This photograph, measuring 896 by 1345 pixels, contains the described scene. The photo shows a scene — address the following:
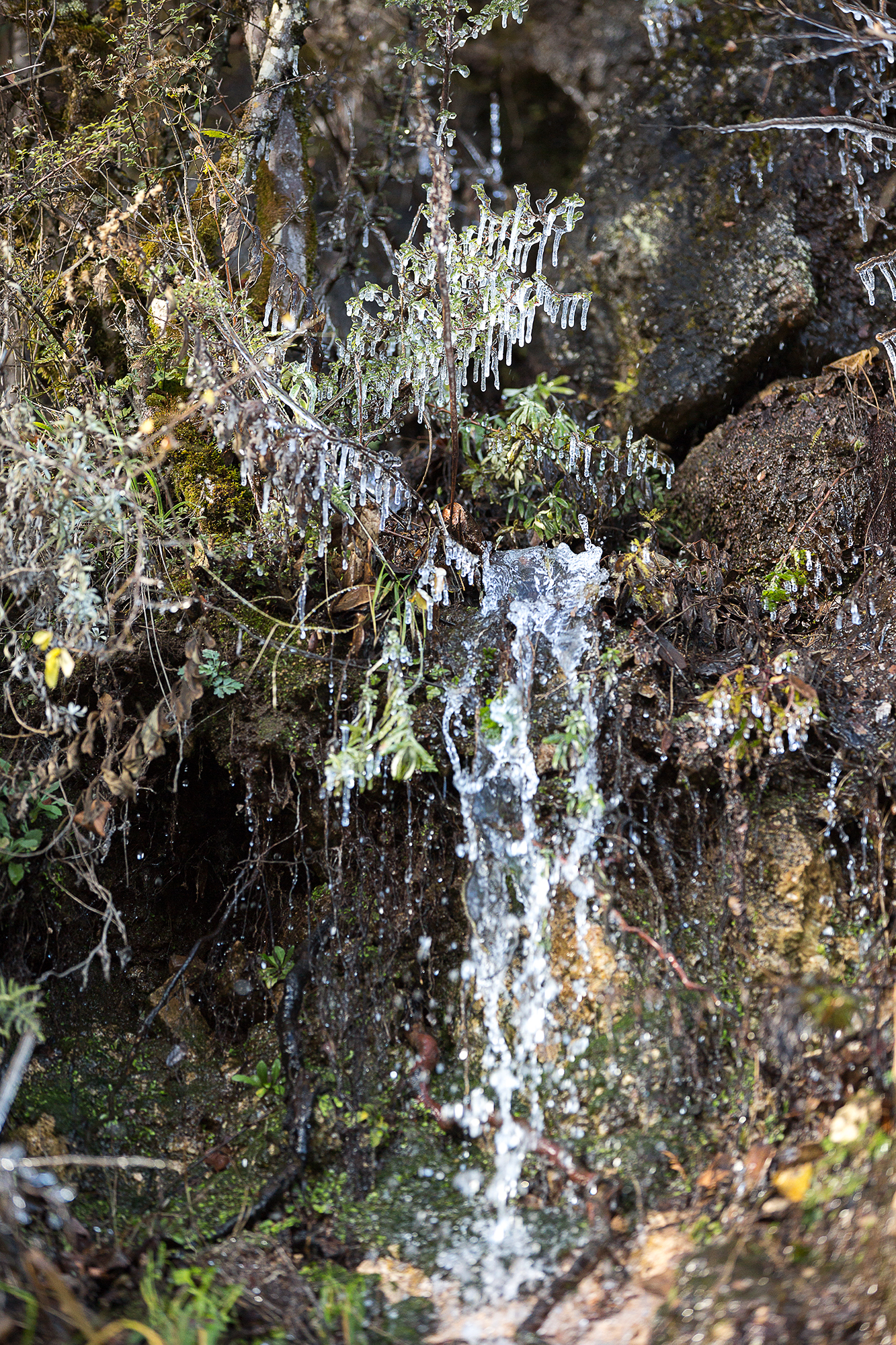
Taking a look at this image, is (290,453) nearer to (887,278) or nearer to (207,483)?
(207,483)

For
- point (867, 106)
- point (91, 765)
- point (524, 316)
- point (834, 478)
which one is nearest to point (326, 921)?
point (91, 765)

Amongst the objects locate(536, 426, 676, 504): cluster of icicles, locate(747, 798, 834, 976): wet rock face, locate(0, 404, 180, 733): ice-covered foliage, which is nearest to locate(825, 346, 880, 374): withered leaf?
locate(536, 426, 676, 504): cluster of icicles

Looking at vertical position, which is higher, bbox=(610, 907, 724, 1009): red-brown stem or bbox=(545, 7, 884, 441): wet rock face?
bbox=(545, 7, 884, 441): wet rock face

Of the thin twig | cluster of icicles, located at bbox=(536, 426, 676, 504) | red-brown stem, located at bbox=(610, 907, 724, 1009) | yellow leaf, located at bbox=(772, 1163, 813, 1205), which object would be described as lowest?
the thin twig

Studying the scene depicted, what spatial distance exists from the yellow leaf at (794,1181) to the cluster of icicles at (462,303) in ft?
8.99

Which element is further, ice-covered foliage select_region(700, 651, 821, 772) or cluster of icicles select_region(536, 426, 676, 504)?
cluster of icicles select_region(536, 426, 676, 504)

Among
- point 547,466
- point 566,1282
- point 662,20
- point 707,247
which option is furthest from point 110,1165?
point 662,20

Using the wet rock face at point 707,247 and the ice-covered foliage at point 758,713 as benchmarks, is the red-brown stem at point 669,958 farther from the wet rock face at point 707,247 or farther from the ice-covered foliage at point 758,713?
the wet rock face at point 707,247

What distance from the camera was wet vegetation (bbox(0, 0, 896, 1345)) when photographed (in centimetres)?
269

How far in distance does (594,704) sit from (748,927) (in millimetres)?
906

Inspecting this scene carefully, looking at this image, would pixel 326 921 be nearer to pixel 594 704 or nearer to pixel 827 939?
pixel 594 704

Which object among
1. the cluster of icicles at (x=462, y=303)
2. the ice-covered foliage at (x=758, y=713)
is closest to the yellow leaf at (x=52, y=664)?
the cluster of icicles at (x=462, y=303)

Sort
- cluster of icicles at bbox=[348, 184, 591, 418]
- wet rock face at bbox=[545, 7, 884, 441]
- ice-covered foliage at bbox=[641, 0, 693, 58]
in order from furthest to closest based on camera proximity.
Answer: ice-covered foliage at bbox=[641, 0, 693, 58]
wet rock face at bbox=[545, 7, 884, 441]
cluster of icicles at bbox=[348, 184, 591, 418]

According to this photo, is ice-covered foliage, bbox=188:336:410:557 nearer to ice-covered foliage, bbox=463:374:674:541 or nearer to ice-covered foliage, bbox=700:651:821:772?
ice-covered foliage, bbox=463:374:674:541
